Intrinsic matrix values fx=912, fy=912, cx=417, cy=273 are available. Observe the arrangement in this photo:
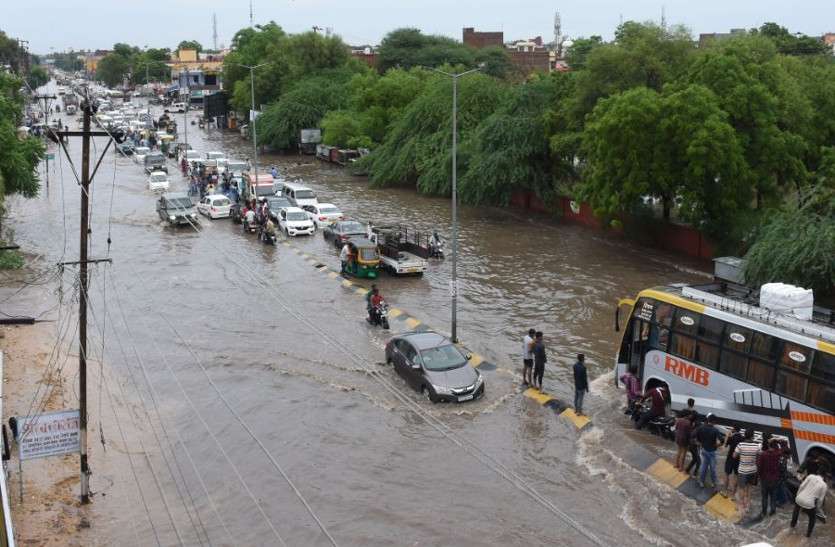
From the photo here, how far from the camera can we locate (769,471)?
1369cm

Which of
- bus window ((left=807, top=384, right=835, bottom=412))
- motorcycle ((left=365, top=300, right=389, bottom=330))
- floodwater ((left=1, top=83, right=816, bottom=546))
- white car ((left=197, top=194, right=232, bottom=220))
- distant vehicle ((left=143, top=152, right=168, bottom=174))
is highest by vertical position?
distant vehicle ((left=143, top=152, right=168, bottom=174))

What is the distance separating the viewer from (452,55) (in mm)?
103125

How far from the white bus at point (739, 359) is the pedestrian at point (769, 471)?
131 cm

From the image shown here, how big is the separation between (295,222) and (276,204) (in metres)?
4.37

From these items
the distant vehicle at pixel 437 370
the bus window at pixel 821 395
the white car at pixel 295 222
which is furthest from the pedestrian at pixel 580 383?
the white car at pixel 295 222

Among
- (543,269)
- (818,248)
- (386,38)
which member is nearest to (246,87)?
(386,38)

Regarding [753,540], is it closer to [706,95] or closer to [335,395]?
[335,395]

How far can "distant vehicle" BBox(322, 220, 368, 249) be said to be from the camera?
3756cm

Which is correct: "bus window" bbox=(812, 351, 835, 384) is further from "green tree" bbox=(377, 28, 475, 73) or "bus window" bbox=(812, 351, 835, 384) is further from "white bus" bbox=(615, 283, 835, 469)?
"green tree" bbox=(377, 28, 475, 73)

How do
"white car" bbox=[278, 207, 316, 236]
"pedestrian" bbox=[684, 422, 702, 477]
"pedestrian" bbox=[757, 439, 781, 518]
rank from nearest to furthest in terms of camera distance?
"pedestrian" bbox=[757, 439, 781, 518] < "pedestrian" bbox=[684, 422, 702, 477] < "white car" bbox=[278, 207, 316, 236]

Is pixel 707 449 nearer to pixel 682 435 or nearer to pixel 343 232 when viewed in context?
pixel 682 435

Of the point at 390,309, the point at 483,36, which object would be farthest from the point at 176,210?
the point at 483,36

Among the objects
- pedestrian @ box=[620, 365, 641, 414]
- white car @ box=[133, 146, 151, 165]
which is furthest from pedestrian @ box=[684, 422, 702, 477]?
white car @ box=[133, 146, 151, 165]

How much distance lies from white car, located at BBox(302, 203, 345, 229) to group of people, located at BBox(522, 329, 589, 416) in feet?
76.1
